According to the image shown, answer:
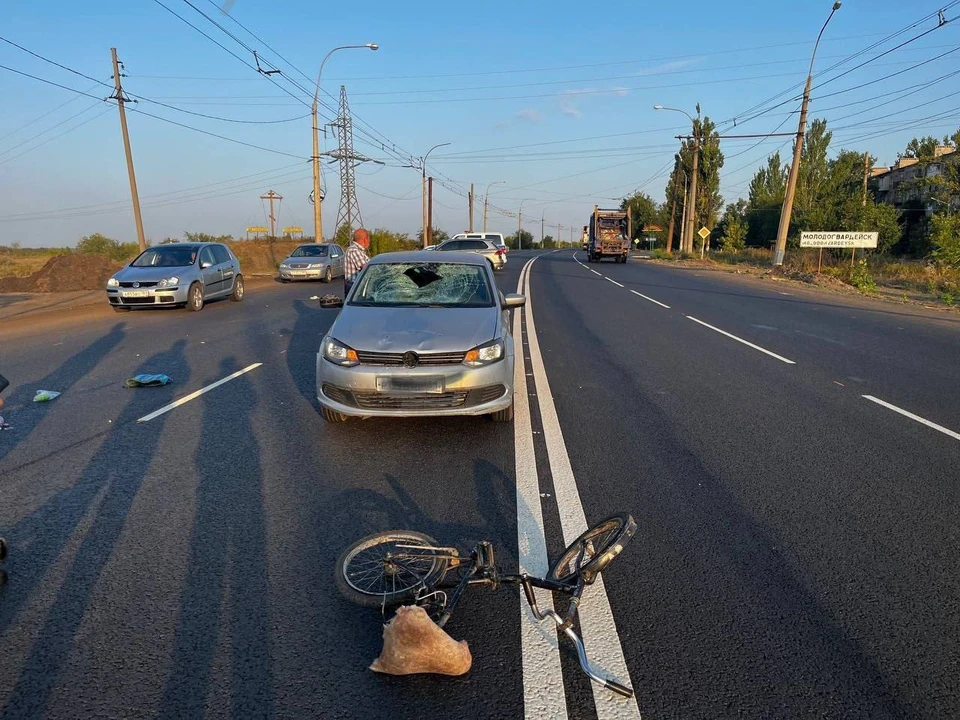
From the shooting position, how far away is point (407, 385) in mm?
5234

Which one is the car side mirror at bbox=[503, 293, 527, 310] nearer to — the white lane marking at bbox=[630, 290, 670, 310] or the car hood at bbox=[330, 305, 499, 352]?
the car hood at bbox=[330, 305, 499, 352]

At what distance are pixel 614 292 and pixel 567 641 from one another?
1880 centimetres

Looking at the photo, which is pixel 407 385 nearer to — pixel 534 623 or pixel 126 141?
pixel 534 623

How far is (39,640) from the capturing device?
280 cm

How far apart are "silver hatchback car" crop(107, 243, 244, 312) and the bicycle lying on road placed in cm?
1307

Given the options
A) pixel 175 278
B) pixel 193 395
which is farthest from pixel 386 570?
pixel 175 278

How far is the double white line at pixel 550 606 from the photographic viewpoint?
2.46m

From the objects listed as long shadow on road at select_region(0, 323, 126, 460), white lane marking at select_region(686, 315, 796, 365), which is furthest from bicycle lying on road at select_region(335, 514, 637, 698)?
white lane marking at select_region(686, 315, 796, 365)

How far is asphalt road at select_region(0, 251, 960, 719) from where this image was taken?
2.55 metres

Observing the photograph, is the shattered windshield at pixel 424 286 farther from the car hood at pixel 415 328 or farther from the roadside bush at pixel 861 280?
the roadside bush at pixel 861 280

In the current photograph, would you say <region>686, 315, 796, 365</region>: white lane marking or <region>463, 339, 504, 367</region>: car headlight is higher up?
<region>463, 339, 504, 367</region>: car headlight

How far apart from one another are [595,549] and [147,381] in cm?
621

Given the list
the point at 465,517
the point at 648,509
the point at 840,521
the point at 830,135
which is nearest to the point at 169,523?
the point at 465,517

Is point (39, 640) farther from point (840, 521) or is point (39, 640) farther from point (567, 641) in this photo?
point (840, 521)
